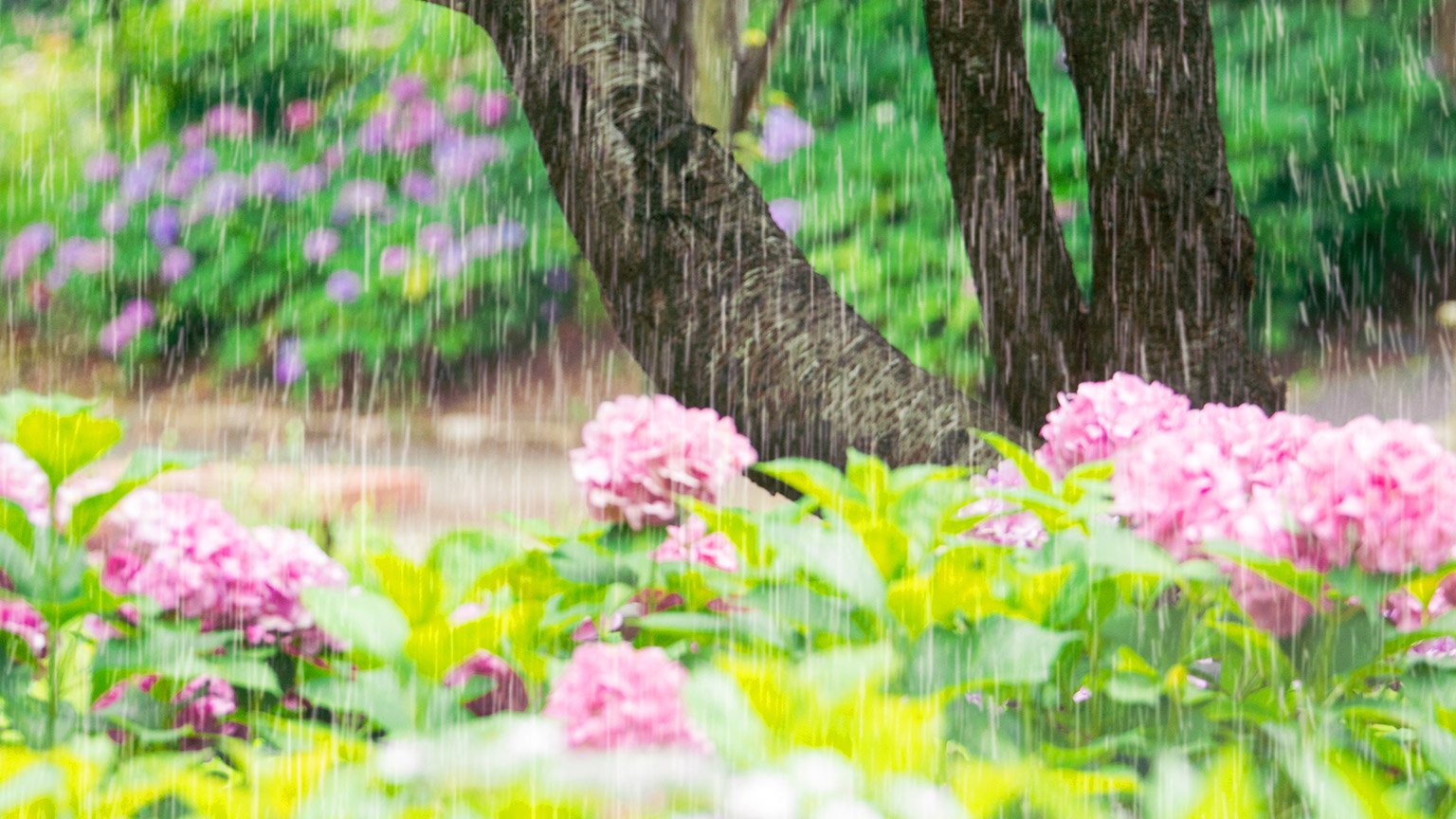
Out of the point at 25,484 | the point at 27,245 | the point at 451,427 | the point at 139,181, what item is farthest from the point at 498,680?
the point at 27,245

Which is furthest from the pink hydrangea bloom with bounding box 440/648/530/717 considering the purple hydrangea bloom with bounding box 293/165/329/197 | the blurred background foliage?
the purple hydrangea bloom with bounding box 293/165/329/197

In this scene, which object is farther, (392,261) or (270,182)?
(270,182)

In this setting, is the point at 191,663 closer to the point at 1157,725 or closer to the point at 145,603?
the point at 145,603

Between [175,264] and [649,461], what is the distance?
688 centimetres

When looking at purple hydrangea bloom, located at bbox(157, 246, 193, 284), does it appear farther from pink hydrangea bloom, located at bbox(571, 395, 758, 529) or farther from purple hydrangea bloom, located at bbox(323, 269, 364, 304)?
pink hydrangea bloom, located at bbox(571, 395, 758, 529)

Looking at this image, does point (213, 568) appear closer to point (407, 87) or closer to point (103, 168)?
point (407, 87)

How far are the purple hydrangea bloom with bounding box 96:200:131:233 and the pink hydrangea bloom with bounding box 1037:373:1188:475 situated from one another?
743cm

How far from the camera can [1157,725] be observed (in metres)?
1.20

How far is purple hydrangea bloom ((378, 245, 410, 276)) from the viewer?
716 centimetres

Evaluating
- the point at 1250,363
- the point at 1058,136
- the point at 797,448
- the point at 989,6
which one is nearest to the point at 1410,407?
the point at 1058,136

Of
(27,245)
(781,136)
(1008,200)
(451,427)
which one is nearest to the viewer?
(1008,200)

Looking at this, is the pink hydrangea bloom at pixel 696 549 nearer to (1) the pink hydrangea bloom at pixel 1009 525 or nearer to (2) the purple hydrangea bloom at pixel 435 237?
(1) the pink hydrangea bloom at pixel 1009 525

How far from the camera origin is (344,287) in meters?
7.16

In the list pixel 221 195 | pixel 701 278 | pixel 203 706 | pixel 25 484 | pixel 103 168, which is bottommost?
pixel 203 706
